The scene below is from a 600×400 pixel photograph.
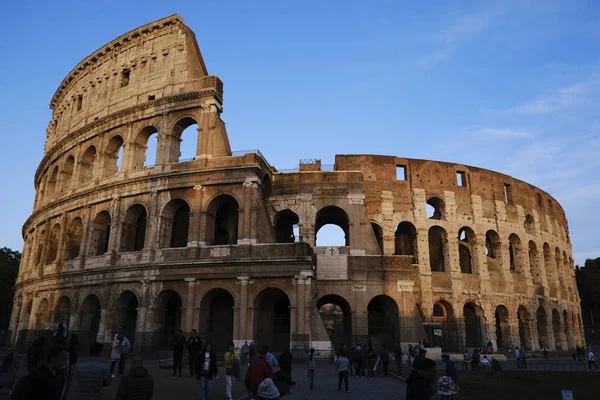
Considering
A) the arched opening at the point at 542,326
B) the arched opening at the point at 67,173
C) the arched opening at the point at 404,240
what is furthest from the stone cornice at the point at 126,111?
the arched opening at the point at 542,326

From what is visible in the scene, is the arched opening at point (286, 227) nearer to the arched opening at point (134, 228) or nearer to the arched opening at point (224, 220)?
the arched opening at point (224, 220)

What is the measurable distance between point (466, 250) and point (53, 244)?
29504 mm

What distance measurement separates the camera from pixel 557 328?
35125 millimetres

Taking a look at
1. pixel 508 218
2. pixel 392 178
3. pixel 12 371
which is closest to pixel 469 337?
pixel 508 218

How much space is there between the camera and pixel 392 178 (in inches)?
1174

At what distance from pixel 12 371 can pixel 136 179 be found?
1821 centimetres

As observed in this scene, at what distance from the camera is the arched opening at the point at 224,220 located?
2453 centimetres

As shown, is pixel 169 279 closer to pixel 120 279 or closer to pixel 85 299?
Result: pixel 120 279

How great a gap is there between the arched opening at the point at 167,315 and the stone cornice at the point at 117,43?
55.6 ft

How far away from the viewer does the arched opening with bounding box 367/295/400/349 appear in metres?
25.9

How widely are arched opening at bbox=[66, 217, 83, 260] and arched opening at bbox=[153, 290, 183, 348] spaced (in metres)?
7.87

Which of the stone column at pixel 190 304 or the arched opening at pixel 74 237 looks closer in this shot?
the stone column at pixel 190 304

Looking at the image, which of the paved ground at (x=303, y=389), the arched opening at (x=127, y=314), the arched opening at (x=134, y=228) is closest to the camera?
the paved ground at (x=303, y=389)

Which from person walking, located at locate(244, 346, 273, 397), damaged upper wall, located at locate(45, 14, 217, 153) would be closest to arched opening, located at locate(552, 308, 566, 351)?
damaged upper wall, located at locate(45, 14, 217, 153)
